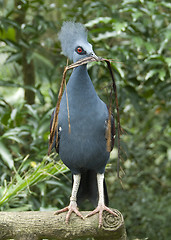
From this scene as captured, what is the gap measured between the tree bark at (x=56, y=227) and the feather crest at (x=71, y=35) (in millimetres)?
867

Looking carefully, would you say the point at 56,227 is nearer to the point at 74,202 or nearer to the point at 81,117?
the point at 74,202

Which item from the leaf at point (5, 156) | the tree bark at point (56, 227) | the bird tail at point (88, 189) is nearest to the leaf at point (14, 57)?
the leaf at point (5, 156)

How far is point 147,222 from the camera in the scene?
365 cm

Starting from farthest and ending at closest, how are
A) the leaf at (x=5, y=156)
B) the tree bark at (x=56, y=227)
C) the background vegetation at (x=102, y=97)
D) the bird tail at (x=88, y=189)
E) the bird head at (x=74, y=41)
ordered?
the background vegetation at (x=102, y=97) < the leaf at (x=5, y=156) < the bird tail at (x=88, y=189) < the tree bark at (x=56, y=227) < the bird head at (x=74, y=41)

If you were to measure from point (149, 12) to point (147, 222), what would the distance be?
89.4 inches

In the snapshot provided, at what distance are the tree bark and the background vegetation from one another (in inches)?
14.0

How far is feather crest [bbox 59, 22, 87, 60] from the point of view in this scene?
5.27ft

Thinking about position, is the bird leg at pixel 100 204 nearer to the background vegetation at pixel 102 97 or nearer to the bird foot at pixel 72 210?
the bird foot at pixel 72 210

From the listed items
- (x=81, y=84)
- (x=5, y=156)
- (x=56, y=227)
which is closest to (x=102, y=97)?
(x=5, y=156)

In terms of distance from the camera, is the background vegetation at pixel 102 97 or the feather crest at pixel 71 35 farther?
the background vegetation at pixel 102 97

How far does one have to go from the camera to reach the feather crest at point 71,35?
161 centimetres

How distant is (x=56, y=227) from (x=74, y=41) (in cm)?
98

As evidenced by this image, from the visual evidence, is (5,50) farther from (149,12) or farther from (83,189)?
(83,189)

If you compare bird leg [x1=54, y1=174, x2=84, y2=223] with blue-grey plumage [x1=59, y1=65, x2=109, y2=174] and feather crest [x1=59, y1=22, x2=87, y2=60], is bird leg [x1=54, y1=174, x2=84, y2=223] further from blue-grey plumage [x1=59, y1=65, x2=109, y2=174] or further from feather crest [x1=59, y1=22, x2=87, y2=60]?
feather crest [x1=59, y1=22, x2=87, y2=60]
